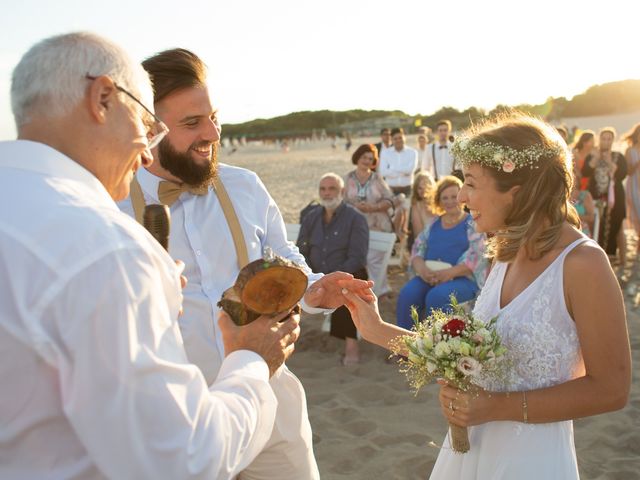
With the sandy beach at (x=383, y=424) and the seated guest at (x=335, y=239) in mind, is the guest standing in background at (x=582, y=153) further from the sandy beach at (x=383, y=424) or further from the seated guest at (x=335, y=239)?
the seated guest at (x=335, y=239)

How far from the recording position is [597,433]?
16.2 ft

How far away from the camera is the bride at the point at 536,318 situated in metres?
2.36

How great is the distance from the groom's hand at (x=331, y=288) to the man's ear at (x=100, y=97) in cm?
162

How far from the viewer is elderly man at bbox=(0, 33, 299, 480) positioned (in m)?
1.27

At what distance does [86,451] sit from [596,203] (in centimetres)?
1086

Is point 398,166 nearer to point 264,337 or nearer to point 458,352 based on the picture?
point 458,352

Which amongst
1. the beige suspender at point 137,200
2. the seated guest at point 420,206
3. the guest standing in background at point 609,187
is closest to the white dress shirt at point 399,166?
the seated guest at point 420,206

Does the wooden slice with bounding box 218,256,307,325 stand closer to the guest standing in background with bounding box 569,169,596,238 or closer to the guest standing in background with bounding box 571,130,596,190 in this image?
the guest standing in background with bounding box 569,169,596,238

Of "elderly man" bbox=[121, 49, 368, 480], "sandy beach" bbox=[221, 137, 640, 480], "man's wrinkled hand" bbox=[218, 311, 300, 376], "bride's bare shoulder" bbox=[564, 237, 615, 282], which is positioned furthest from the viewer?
"sandy beach" bbox=[221, 137, 640, 480]

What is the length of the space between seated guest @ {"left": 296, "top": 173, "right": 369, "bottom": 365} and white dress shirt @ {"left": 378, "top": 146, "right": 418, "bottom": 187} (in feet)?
19.5

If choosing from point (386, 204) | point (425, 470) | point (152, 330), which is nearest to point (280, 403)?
point (152, 330)

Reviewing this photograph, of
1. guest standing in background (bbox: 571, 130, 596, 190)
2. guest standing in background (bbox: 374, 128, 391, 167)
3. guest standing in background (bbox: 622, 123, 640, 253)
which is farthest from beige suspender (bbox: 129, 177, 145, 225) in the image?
guest standing in background (bbox: 374, 128, 391, 167)

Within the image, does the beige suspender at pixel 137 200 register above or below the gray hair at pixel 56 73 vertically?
below

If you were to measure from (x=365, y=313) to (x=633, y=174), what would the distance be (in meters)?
9.62
